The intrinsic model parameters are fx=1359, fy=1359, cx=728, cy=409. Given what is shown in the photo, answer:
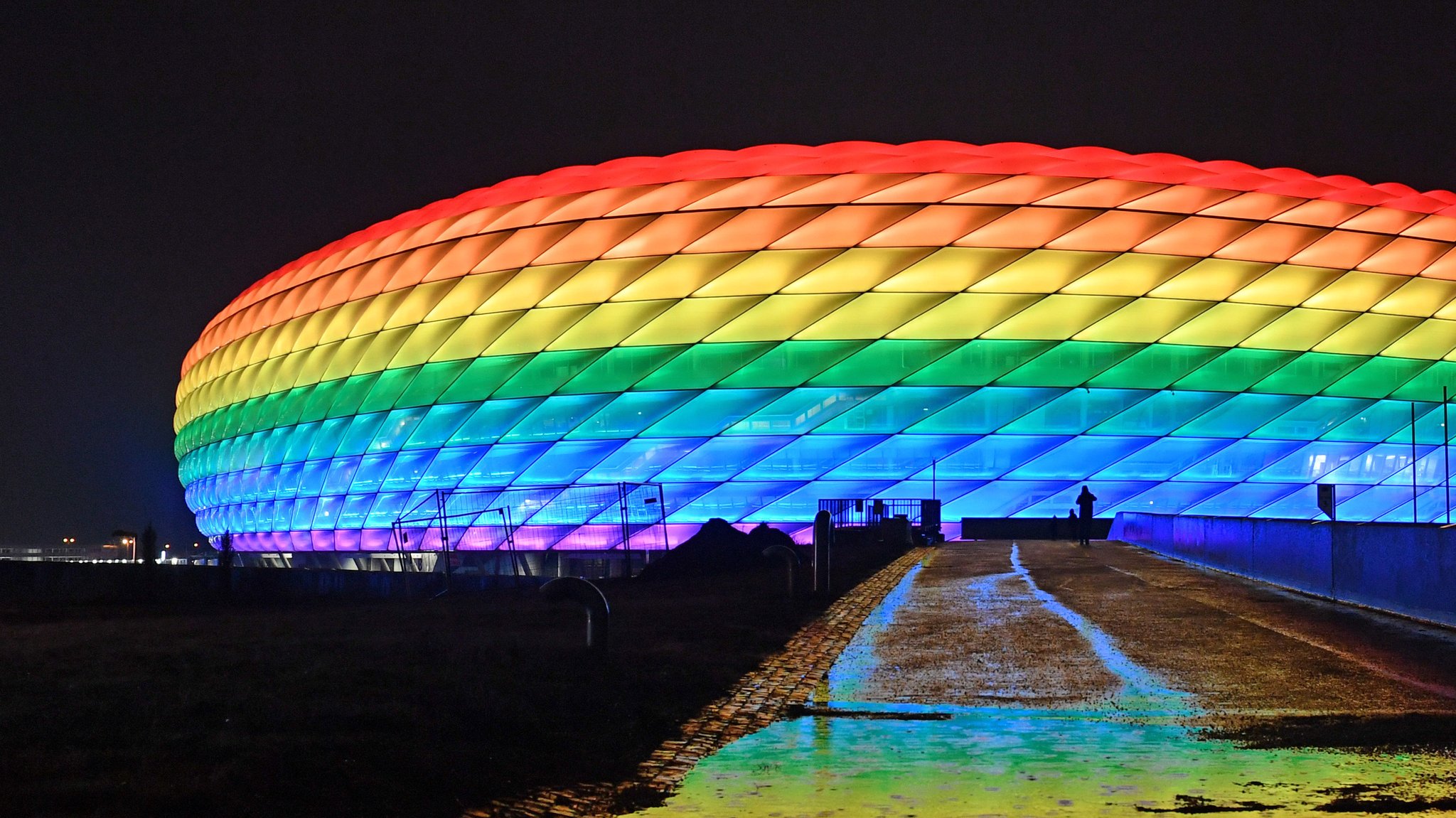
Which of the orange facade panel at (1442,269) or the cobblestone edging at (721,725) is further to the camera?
the orange facade panel at (1442,269)

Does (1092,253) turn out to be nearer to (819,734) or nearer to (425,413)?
(425,413)

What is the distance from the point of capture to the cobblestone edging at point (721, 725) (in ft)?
18.3

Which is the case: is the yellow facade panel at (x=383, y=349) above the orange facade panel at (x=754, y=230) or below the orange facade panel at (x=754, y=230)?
below

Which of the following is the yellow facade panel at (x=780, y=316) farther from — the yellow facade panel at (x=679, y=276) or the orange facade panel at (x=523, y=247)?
the orange facade panel at (x=523, y=247)

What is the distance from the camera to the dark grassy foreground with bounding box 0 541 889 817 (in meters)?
5.46

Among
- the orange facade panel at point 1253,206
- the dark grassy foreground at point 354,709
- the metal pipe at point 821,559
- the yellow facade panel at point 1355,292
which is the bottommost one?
the dark grassy foreground at point 354,709

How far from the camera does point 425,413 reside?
3638 centimetres

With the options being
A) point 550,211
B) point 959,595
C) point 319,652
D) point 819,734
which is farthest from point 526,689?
point 550,211

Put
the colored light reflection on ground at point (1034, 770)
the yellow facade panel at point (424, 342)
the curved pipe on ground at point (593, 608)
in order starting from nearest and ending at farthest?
the colored light reflection on ground at point (1034, 770) < the curved pipe on ground at point (593, 608) < the yellow facade panel at point (424, 342)

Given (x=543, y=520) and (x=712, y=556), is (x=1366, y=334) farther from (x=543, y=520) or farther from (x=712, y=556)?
(x=543, y=520)

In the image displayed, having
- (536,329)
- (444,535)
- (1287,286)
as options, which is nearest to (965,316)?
(1287,286)

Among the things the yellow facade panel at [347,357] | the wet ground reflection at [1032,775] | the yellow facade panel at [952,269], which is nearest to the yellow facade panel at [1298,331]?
the yellow facade panel at [952,269]

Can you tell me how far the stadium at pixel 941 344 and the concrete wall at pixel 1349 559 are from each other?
10711mm

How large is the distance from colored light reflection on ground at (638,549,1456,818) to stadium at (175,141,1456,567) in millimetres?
22363
